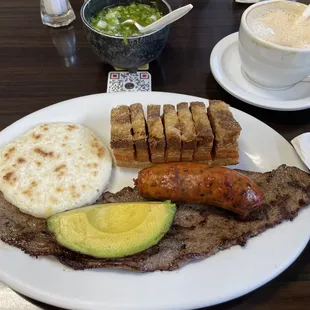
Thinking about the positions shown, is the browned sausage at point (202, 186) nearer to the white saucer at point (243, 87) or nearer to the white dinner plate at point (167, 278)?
the white dinner plate at point (167, 278)

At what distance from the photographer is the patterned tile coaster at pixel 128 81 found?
2.21m

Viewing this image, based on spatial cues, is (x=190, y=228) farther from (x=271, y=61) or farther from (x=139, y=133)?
(x=271, y=61)

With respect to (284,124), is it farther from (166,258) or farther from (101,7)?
(101,7)

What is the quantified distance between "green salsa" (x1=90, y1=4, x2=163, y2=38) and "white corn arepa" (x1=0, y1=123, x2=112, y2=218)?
0.64 meters

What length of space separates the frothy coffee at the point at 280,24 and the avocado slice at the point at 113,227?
1064 mm

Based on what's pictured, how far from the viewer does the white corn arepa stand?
1571mm

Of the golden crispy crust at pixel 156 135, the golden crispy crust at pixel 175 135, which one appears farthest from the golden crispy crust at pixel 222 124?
the golden crispy crust at pixel 156 135

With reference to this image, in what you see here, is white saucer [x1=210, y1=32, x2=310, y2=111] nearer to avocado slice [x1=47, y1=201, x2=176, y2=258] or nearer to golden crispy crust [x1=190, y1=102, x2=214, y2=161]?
golden crispy crust [x1=190, y1=102, x2=214, y2=161]

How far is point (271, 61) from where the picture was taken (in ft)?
6.27

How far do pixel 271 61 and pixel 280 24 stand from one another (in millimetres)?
254

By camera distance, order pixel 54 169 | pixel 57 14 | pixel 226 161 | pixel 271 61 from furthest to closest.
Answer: pixel 57 14
pixel 271 61
pixel 226 161
pixel 54 169

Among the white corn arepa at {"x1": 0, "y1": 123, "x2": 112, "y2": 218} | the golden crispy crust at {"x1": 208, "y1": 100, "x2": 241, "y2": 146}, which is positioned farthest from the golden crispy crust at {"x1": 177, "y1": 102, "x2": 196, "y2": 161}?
the white corn arepa at {"x1": 0, "y1": 123, "x2": 112, "y2": 218}

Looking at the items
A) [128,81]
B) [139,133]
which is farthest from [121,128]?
[128,81]

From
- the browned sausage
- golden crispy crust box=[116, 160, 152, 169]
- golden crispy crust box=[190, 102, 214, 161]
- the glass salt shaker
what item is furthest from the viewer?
the glass salt shaker
